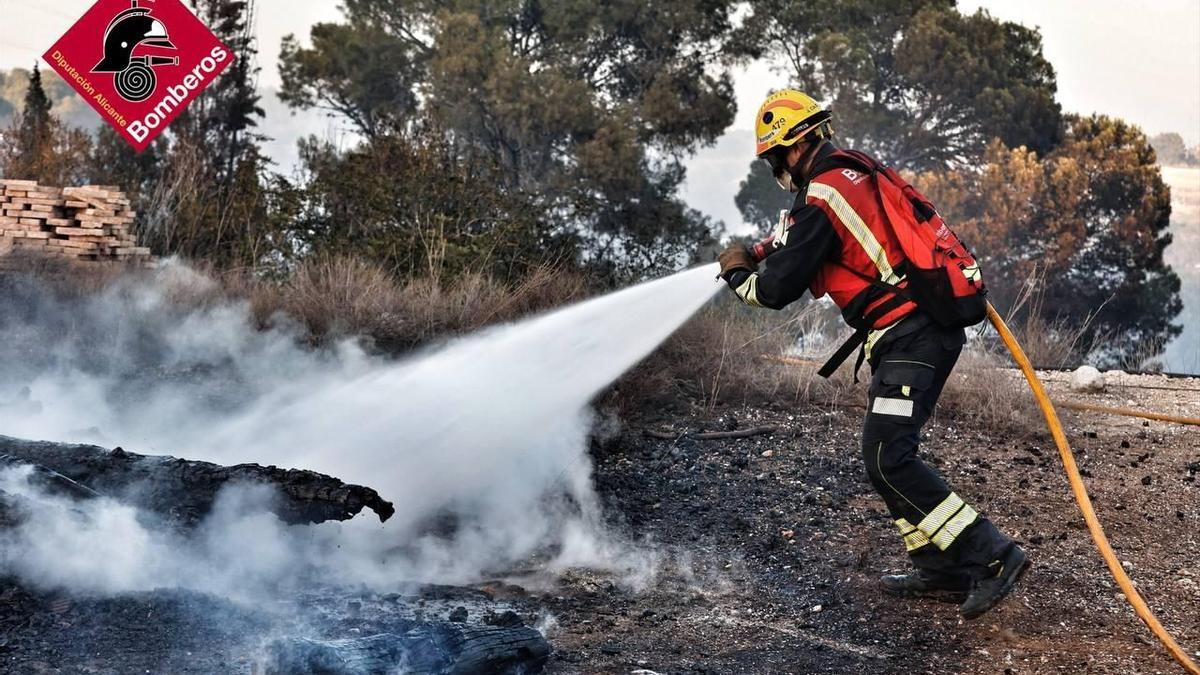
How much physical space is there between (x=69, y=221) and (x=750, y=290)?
392 inches

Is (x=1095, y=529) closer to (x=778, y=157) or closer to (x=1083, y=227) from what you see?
(x=778, y=157)

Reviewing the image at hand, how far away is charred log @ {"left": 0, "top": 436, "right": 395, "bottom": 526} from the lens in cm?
445

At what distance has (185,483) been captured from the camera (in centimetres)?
450

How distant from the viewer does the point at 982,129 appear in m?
23.2

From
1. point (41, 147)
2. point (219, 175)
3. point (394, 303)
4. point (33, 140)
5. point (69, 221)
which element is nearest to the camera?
point (394, 303)

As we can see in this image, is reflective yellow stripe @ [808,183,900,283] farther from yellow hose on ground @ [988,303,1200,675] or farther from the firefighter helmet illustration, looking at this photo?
the firefighter helmet illustration

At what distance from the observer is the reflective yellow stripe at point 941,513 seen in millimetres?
4547

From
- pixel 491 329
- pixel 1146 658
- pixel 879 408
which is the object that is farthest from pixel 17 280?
pixel 1146 658

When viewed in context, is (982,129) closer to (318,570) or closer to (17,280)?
(17,280)

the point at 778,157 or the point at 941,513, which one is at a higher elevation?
the point at 778,157

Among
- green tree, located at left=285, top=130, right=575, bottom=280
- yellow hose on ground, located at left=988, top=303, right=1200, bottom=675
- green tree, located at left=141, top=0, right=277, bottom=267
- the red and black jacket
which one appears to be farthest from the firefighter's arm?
green tree, located at left=141, top=0, right=277, bottom=267

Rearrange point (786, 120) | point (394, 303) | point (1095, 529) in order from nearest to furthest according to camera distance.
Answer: point (1095, 529) → point (786, 120) → point (394, 303)

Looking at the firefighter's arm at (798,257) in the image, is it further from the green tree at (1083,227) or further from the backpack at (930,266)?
the green tree at (1083,227)

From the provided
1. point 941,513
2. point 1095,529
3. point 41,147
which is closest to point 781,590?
point 941,513
